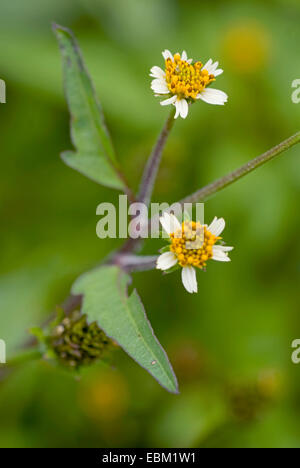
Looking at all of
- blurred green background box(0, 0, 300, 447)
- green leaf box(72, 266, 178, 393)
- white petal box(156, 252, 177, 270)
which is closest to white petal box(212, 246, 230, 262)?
white petal box(156, 252, 177, 270)

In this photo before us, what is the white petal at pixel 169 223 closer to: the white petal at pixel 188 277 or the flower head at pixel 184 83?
the white petal at pixel 188 277

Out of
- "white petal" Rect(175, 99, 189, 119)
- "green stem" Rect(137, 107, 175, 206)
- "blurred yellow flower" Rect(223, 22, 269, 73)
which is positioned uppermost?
"blurred yellow flower" Rect(223, 22, 269, 73)

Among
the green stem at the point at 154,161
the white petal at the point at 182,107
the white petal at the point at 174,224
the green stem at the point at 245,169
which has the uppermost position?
the white petal at the point at 182,107

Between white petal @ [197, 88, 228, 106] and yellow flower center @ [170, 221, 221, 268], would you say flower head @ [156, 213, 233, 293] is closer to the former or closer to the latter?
yellow flower center @ [170, 221, 221, 268]

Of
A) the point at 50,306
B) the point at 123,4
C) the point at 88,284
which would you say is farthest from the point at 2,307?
the point at 123,4

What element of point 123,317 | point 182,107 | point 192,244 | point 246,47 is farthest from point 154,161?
point 246,47

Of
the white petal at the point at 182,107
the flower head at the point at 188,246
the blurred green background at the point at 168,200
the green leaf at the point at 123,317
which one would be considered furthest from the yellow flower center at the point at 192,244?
the blurred green background at the point at 168,200
